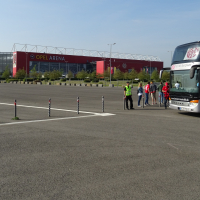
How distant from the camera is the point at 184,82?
1516 centimetres

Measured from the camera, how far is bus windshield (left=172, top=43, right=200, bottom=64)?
47.8 ft

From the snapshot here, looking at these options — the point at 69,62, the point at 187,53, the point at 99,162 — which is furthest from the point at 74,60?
the point at 99,162

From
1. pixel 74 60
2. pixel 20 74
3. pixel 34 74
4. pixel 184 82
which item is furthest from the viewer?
pixel 74 60

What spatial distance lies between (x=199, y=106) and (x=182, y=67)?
2.29 m

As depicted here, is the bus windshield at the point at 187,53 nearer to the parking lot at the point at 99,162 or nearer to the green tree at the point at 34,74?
the parking lot at the point at 99,162

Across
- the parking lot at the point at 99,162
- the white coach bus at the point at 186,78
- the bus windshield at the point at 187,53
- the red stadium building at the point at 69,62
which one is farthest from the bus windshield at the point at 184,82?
the red stadium building at the point at 69,62

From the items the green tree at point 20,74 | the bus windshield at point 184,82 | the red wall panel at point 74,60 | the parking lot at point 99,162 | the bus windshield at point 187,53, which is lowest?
the parking lot at point 99,162

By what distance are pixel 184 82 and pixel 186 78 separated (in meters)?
0.24

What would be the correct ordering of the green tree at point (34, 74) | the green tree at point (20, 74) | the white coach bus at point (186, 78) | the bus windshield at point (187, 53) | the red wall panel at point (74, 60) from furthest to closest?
the red wall panel at point (74, 60), the green tree at point (34, 74), the green tree at point (20, 74), the bus windshield at point (187, 53), the white coach bus at point (186, 78)

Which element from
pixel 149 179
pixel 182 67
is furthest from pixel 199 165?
pixel 182 67

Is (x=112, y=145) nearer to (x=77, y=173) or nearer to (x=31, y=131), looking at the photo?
(x=77, y=173)

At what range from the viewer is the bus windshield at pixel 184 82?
1440cm

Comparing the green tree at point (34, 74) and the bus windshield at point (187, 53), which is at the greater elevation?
the green tree at point (34, 74)

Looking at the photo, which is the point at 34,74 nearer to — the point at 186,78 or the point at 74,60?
the point at 74,60
